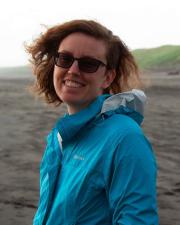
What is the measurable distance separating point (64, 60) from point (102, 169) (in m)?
0.63

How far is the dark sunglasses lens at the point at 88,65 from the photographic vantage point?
2354 mm

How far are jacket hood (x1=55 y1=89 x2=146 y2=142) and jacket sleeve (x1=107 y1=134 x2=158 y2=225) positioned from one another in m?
0.27

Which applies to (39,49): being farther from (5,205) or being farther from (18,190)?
(18,190)

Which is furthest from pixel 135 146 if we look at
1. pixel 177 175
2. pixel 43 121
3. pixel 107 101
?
pixel 43 121

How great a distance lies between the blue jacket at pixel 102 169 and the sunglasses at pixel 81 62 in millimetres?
144

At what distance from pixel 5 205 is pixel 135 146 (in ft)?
13.7

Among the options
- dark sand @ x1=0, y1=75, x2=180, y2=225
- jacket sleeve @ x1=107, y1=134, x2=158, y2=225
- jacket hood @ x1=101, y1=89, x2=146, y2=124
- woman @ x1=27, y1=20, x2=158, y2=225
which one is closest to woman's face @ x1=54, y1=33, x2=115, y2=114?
woman @ x1=27, y1=20, x2=158, y2=225

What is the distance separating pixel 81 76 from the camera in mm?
2412

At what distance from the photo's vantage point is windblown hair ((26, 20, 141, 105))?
2.42 m

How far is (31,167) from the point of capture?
24.8 ft

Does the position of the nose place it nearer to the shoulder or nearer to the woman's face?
the woman's face

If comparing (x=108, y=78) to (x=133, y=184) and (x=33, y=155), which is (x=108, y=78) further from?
(x=33, y=155)

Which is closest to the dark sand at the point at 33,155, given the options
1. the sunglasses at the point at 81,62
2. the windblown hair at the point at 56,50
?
the windblown hair at the point at 56,50

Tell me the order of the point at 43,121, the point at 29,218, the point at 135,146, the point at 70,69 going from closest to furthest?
the point at 135,146, the point at 70,69, the point at 29,218, the point at 43,121
